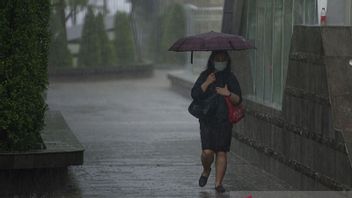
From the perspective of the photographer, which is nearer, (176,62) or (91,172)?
(91,172)

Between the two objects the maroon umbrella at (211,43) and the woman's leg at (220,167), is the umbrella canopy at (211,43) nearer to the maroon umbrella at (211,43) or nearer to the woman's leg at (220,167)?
the maroon umbrella at (211,43)

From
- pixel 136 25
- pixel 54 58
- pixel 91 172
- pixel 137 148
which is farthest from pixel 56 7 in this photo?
pixel 91 172

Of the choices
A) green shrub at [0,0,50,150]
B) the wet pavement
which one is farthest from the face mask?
green shrub at [0,0,50,150]

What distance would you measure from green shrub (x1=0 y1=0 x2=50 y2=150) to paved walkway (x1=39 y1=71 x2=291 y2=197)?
2.64 feet

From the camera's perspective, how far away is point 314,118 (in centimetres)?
1025

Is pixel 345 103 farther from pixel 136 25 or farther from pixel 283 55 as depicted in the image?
pixel 136 25

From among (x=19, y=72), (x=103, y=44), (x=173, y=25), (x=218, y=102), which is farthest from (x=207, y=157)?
(x=173, y=25)

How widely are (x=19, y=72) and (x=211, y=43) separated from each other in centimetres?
213

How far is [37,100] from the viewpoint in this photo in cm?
1096

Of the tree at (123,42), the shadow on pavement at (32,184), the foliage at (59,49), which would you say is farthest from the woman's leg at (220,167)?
the tree at (123,42)

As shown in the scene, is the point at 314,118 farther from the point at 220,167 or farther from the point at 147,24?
the point at 147,24

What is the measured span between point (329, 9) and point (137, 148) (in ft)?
16.4

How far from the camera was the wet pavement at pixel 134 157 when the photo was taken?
10984mm

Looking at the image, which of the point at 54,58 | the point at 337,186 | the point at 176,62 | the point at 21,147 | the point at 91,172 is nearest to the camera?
the point at 337,186
